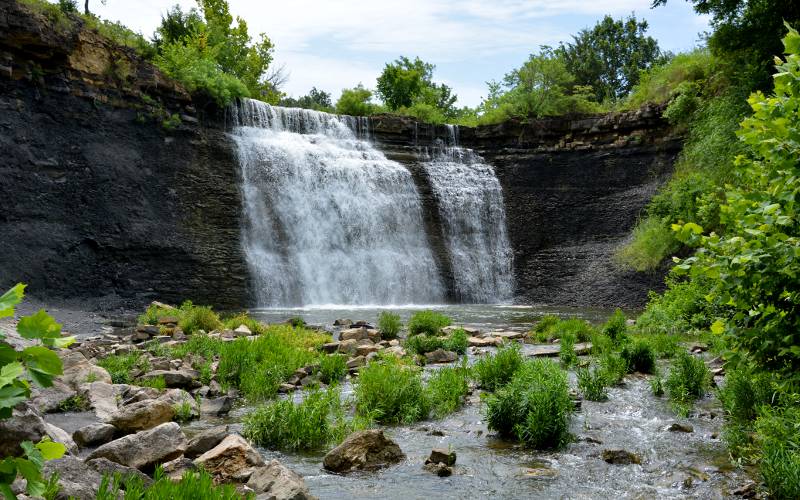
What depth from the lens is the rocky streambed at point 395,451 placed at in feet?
14.5

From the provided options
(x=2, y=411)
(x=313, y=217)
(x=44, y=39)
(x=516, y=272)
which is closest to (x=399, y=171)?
(x=313, y=217)

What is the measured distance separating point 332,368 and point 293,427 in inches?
106

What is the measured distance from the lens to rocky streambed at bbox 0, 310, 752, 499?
4.42 m

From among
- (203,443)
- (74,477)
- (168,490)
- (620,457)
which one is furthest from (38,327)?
(620,457)

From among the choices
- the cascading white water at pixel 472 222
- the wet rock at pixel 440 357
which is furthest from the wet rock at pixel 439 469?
the cascading white water at pixel 472 222

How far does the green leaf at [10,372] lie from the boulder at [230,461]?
10.0 feet

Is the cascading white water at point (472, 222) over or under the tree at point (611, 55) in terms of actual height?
under

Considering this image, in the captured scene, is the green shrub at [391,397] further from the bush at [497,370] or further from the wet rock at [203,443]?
the wet rock at [203,443]

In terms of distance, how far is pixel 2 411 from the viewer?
5.32 ft

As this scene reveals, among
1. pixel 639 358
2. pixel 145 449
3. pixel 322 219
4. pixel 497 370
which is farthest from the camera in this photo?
pixel 322 219

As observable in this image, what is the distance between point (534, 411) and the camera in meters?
5.93

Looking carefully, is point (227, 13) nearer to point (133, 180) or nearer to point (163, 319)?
point (133, 180)

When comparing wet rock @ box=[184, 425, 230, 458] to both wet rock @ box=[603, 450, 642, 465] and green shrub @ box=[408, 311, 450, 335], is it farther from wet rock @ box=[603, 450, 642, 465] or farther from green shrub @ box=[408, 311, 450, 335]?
green shrub @ box=[408, 311, 450, 335]

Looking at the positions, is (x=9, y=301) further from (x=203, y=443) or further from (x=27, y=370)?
(x=203, y=443)
